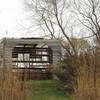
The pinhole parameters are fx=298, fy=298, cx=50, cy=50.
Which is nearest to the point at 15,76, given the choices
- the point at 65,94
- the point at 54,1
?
the point at 65,94

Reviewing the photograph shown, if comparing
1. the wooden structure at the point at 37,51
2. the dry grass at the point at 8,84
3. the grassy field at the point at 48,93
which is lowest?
the grassy field at the point at 48,93

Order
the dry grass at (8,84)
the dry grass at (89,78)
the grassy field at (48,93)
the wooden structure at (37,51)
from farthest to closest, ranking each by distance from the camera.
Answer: the wooden structure at (37,51) < the grassy field at (48,93) < the dry grass at (89,78) < the dry grass at (8,84)

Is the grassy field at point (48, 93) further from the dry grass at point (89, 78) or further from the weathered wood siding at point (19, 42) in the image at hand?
the weathered wood siding at point (19, 42)

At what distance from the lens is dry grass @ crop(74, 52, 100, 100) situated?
14.3 ft

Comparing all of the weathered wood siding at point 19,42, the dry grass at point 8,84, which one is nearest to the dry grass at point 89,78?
the dry grass at point 8,84

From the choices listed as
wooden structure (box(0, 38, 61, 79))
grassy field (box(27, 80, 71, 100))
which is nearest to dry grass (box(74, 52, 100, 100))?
grassy field (box(27, 80, 71, 100))

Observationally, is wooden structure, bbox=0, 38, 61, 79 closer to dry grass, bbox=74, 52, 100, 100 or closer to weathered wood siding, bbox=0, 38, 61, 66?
weathered wood siding, bbox=0, 38, 61, 66

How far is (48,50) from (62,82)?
4.54 metres

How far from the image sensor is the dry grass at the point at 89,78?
14.3ft

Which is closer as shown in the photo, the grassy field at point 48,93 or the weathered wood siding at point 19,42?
the grassy field at point 48,93

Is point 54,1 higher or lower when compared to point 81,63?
higher

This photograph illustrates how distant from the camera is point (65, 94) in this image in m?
7.54

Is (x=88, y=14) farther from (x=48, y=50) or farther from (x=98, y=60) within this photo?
(x=98, y=60)

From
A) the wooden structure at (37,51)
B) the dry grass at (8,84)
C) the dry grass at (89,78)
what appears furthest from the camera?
the wooden structure at (37,51)
